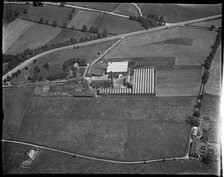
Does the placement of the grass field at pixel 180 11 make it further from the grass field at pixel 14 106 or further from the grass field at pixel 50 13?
the grass field at pixel 14 106

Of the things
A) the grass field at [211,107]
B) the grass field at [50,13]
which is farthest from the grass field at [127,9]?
the grass field at [211,107]

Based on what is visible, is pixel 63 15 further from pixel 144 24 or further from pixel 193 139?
pixel 193 139

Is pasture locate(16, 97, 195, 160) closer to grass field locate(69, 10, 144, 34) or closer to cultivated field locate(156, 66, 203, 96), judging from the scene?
cultivated field locate(156, 66, 203, 96)

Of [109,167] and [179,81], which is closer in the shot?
[109,167]

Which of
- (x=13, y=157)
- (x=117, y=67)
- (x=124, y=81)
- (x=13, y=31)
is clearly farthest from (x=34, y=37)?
(x=13, y=157)

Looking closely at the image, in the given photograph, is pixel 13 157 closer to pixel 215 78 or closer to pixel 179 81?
pixel 179 81

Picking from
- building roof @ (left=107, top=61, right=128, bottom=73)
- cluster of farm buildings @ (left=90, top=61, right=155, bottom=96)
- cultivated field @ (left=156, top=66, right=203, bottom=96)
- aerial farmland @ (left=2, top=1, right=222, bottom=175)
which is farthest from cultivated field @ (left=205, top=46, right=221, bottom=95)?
building roof @ (left=107, top=61, right=128, bottom=73)

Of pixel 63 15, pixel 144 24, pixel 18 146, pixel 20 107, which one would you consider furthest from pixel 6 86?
pixel 144 24

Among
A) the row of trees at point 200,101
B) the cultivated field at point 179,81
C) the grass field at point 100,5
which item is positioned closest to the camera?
the row of trees at point 200,101
